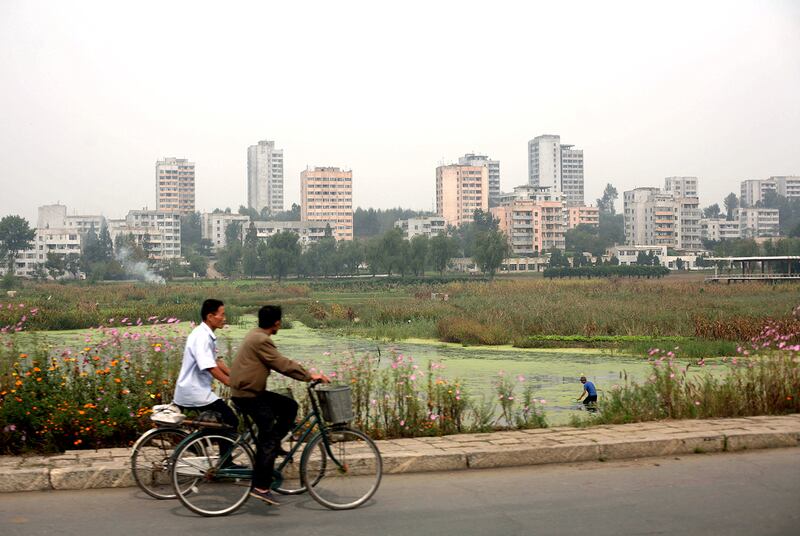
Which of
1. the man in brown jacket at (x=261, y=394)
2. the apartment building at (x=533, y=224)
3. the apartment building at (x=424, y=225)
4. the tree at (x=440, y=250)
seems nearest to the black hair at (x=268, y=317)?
the man in brown jacket at (x=261, y=394)

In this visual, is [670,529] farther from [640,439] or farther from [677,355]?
[677,355]

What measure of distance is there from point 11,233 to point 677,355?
10683 cm

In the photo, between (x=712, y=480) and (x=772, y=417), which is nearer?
(x=712, y=480)

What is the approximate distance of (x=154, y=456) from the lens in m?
6.97

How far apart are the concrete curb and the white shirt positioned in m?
0.97

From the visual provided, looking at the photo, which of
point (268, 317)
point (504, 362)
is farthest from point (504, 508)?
point (504, 362)

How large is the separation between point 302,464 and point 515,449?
234 cm

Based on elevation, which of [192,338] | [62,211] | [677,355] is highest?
[62,211]

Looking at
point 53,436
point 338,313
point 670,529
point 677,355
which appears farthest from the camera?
point 338,313

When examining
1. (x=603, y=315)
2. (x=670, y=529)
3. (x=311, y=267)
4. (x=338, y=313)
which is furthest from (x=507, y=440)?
(x=311, y=267)

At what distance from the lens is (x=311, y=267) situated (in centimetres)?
11312

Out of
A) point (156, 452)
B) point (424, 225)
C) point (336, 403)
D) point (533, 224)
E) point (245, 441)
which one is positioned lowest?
point (156, 452)

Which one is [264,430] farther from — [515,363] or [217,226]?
[217,226]

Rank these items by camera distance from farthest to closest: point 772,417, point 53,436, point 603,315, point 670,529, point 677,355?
point 603,315, point 677,355, point 772,417, point 53,436, point 670,529
